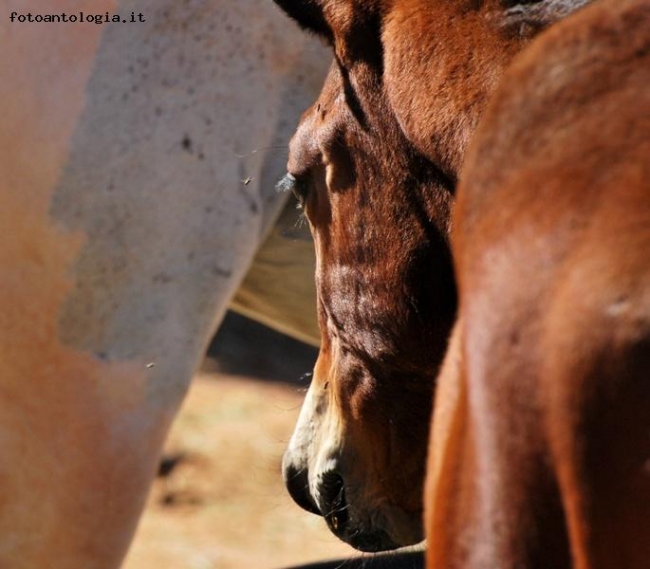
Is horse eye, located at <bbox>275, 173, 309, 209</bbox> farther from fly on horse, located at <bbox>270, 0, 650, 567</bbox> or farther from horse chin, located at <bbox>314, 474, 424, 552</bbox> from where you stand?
horse chin, located at <bbox>314, 474, 424, 552</bbox>

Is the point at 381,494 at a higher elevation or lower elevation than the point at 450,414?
lower

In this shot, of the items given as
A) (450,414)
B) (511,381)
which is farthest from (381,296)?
(511,381)

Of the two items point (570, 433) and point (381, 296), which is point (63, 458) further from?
point (570, 433)

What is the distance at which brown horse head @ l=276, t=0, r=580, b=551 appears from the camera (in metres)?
1.58

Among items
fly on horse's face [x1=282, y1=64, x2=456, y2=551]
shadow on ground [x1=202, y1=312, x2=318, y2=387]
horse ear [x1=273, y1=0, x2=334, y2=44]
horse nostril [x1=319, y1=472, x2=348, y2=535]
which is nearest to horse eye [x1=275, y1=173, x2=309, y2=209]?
fly on horse's face [x1=282, y1=64, x2=456, y2=551]

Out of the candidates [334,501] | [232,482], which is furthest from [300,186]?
[232,482]

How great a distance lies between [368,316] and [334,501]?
429 millimetres

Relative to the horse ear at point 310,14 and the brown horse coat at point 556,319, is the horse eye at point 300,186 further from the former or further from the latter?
the brown horse coat at point 556,319

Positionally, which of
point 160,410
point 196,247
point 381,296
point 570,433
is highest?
point 570,433

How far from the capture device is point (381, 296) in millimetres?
1794

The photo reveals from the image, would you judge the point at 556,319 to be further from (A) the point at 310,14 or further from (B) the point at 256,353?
(B) the point at 256,353

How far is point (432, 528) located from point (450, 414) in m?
0.10

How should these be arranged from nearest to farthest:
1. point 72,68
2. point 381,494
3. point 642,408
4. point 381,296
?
point 642,408 → point 381,296 → point 381,494 → point 72,68

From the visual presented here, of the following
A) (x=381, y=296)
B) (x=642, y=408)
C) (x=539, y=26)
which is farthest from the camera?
(x=381, y=296)
